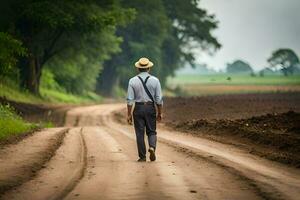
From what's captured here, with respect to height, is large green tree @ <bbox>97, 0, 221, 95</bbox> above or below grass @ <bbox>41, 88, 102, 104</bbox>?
above

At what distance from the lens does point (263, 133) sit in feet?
56.3

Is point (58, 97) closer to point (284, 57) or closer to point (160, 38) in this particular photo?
point (160, 38)

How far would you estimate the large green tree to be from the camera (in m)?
68.9

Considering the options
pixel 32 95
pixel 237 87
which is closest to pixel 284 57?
pixel 237 87

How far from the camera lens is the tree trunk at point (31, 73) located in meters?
44.7

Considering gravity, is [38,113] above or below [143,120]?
below

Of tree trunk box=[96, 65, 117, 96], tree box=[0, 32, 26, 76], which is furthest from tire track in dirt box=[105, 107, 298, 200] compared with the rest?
tree trunk box=[96, 65, 117, 96]

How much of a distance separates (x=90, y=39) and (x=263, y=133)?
32.7 metres

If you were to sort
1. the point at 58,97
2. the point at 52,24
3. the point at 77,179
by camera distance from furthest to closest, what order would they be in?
the point at 58,97, the point at 52,24, the point at 77,179

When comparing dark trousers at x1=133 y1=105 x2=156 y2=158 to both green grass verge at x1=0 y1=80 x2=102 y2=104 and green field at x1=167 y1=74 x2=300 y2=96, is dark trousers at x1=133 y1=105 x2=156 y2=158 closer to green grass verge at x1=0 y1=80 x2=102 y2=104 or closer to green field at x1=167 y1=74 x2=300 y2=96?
green grass verge at x1=0 y1=80 x2=102 y2=104

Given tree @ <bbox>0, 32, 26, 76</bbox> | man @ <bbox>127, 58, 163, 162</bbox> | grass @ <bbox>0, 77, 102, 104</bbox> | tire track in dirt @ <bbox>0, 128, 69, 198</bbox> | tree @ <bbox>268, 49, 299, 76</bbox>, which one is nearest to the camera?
tire track in dirt @ <bbox>0, 128, 69, 198</bbox>

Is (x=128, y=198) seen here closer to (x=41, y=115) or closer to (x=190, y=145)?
(x=190, y=145)

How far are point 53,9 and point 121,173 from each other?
29.0 m

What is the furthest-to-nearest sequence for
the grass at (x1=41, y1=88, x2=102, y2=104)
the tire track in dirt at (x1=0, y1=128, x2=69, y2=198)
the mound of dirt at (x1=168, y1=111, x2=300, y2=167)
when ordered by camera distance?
the grass at (x1=41, y1=88, x2=102, y2=104), the mound of dirt at (x1=168, y1=111, x2=300, y2=167), the tire track in dirt at (x1=0, y1=128, x2=69, y2=198)
